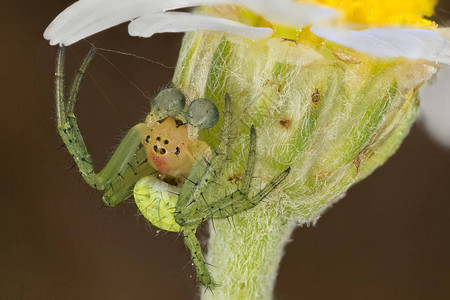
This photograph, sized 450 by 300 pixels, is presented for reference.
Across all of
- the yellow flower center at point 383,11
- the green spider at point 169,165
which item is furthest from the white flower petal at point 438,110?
the green spider at point 169,165

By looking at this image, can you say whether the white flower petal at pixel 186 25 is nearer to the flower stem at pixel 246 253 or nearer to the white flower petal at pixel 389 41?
the white flower petal at pixel 389 41

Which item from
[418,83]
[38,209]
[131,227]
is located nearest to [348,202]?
[131,227]

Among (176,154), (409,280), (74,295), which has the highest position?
(176,154)

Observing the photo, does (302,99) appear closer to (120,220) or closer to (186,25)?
(186,25)

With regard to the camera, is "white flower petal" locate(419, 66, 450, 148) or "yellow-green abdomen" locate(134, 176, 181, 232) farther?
"white flower petal" locate(419, 66, 450, 148)

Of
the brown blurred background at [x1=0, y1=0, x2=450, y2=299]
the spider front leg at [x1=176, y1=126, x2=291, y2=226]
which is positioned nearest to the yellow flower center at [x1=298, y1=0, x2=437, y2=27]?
the spider front leg at [x1=176, y1=126, x2=291, y2=226]

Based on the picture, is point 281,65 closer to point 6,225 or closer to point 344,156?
point 344,156

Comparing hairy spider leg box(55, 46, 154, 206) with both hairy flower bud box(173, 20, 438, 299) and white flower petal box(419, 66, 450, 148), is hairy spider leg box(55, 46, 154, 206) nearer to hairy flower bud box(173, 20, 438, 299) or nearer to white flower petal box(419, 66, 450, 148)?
hairy flower bud box(173, 20, 438, 299)
